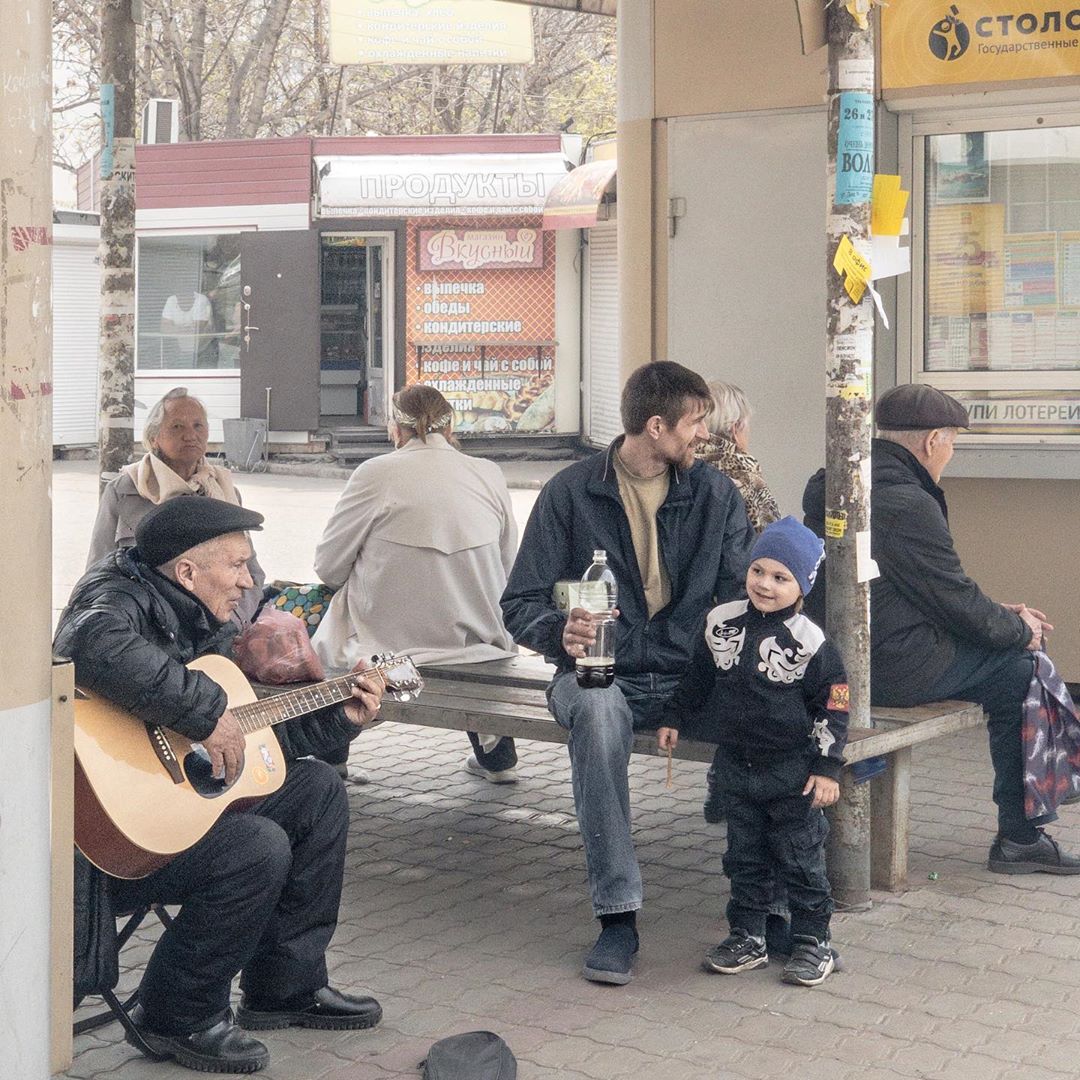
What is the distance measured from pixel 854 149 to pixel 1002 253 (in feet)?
9.27

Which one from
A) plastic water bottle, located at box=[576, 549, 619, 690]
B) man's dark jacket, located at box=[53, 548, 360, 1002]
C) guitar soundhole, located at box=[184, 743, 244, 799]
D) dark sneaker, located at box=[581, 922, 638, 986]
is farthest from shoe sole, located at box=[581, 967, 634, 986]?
man's dark jacket, located at box=[53, 548, 360, 1002]

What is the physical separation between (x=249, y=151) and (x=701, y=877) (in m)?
17.0

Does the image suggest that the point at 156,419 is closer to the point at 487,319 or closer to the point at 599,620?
the point at 599,620

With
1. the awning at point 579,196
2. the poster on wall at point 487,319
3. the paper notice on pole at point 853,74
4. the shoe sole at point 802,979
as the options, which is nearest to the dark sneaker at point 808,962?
the shoe sole at point 802,979

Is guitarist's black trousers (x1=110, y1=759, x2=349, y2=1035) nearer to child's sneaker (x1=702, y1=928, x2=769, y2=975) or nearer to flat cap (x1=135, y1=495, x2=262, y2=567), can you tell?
flat cap (x1=135, y1=495, x2=262, y2=567)

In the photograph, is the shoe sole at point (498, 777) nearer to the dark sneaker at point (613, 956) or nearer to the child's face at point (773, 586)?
the dark sneaker at point (613, 956)

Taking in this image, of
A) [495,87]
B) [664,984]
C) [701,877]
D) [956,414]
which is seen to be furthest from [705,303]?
[495,87]

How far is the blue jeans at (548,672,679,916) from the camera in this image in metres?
4.54

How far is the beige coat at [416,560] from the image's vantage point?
19.4 ft

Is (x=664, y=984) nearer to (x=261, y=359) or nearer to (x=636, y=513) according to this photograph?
(x=636, y=513)

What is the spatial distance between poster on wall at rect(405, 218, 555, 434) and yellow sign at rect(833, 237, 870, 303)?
16069 mm

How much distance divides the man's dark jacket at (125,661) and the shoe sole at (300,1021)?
1.58 feet

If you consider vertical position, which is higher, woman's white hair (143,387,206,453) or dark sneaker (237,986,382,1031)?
woman's white hair (143,387,206,453)

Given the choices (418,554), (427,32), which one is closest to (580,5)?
(418,554)
